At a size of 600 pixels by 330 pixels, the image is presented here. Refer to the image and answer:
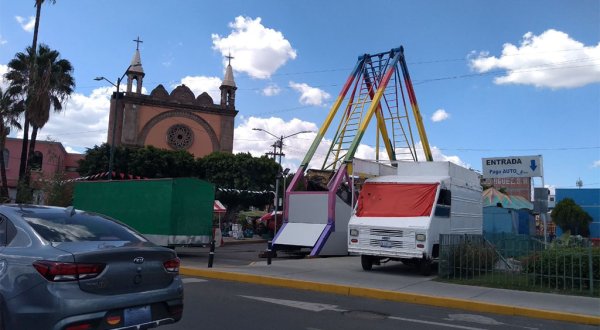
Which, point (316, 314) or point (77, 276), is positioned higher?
point (77, 276)

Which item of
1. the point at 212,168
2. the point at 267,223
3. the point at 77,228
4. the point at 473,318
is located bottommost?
the point at 473,318

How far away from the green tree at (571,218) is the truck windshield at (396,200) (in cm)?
2243

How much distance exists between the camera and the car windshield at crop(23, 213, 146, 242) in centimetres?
529

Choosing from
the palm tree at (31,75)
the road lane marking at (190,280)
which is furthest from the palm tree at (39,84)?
the road lane marking at (190,280)

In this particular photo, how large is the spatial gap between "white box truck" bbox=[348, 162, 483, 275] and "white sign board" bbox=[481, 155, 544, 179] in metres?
8.79

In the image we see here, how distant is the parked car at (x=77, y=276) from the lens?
4.65 metres

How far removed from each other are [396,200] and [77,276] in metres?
11.0

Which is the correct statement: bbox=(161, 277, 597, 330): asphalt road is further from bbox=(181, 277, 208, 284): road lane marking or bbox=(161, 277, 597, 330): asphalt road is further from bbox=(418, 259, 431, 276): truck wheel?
bbox=(418, 259, 431, 276): truck wheel

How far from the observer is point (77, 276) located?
4766 millimetres

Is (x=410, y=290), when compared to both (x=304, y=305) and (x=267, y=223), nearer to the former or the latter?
(x=304, y=305)

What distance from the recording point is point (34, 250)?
493 centimetres

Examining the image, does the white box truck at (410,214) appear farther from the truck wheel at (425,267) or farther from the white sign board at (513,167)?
the white sign board at (513,167)

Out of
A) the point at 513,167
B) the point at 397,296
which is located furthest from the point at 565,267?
the point at 513,167

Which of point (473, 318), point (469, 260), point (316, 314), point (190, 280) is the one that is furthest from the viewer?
point (469, 260)
